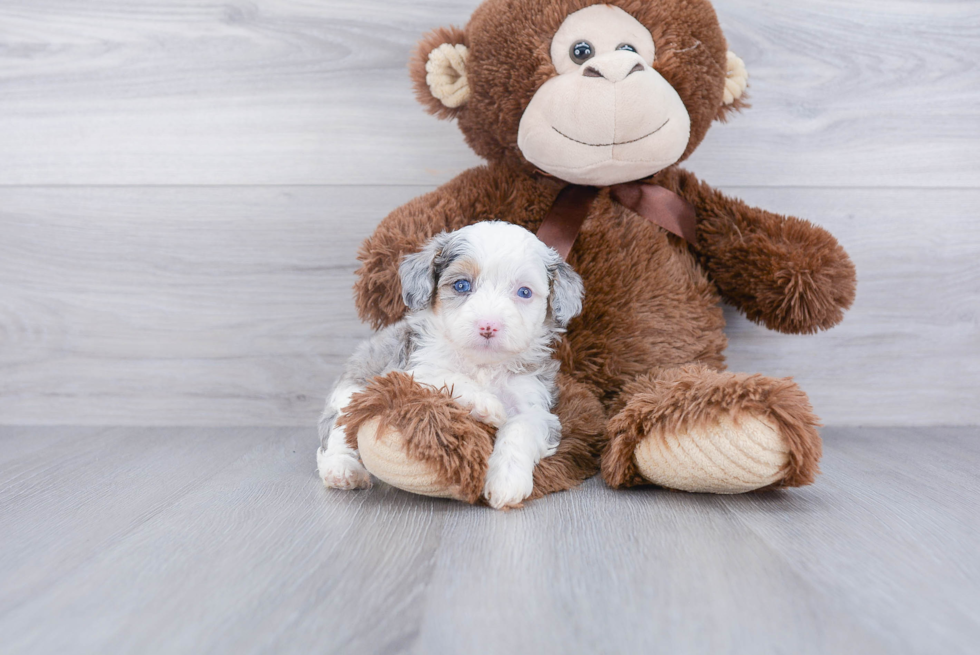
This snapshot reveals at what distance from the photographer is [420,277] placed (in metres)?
1.20

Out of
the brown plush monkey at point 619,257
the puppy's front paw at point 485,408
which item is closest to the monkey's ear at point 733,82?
the brown plush monkey at point 619,257

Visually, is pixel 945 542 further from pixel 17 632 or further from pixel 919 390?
pixel 17 632

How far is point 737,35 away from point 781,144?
0.93 feet

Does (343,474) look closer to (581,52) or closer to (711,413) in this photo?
(711,413)

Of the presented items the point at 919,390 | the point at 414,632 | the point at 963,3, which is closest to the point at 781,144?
the point at 963,3

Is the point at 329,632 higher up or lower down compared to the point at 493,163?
lower down

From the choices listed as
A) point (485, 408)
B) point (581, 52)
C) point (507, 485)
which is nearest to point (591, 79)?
point (581, 52)

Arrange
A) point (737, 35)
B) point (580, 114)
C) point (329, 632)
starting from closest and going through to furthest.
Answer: point (329, 632)
point (580, 114)
point (737, 35)

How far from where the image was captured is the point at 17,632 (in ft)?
2.38

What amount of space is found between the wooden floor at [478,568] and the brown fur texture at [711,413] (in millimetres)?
60

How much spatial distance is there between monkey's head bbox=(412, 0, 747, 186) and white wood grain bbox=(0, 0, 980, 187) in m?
0.37

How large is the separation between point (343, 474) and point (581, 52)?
887 millimetres

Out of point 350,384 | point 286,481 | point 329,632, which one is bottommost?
point 286,481

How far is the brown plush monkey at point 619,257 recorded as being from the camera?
1.08 meters
